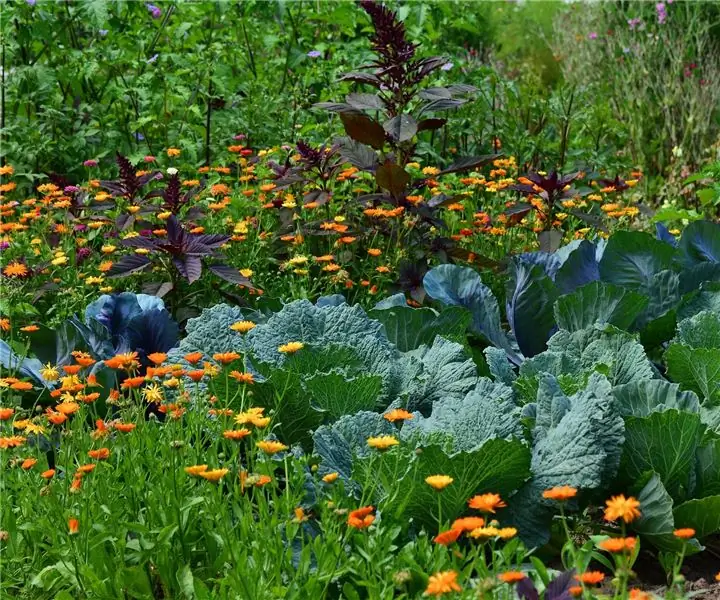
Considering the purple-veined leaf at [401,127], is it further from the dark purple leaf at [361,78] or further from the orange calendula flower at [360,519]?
the orange calendula flower at [360,519]

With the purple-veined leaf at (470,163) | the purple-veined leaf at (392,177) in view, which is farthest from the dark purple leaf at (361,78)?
the purple-veined leaf at (470,163)

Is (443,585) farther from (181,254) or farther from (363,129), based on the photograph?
(363,129)

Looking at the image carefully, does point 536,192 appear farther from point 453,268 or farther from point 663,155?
point 663,155

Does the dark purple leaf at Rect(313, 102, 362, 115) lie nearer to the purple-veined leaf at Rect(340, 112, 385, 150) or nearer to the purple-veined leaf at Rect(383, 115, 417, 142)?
the purple-veined leaf at Rect(340, 112, 385, 150)

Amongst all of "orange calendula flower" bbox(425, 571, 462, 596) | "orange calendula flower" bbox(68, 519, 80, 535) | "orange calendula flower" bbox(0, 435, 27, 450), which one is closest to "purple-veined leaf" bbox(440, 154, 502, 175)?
"orange calendula flower" bbox(0, 435, 27, 450)

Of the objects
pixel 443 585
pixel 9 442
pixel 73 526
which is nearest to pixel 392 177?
pixel 9 442

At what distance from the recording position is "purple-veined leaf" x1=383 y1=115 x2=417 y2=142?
140 inches

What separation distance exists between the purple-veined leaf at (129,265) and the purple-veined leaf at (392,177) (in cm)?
90

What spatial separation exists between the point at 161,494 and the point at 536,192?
93.7 inches

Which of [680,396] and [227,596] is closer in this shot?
[227,596]

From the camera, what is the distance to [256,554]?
1.82 m

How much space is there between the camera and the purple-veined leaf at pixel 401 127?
11.6ft

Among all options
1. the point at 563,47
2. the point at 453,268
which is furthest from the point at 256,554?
the point at 563,47

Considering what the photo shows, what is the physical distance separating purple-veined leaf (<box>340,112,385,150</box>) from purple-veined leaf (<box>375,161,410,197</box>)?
0.10 meters
